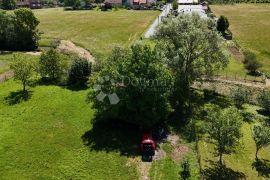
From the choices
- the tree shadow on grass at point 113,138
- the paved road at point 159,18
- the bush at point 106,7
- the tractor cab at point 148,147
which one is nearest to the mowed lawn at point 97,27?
the paved road at point 159,18

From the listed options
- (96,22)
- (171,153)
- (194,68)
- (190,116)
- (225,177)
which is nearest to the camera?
(225,177)

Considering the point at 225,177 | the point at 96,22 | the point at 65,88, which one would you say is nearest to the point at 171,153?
the point at 225,177

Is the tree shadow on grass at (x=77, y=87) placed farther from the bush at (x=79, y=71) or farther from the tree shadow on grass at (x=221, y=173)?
the tree shadow on grass at (x=221, y=173)

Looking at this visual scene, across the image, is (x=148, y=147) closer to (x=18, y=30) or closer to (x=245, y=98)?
(x=245, y=98)

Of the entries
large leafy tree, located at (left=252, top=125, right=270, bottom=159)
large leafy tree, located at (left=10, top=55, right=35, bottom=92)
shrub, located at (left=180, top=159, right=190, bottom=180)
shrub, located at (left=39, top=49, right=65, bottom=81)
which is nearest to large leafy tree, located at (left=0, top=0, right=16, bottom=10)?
shrub, located at (left=39, top=49, right=65, bottom=81)

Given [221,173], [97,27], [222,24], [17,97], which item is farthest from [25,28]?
[221,173]

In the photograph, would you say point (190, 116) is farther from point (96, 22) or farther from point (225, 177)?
point (96, 22)
